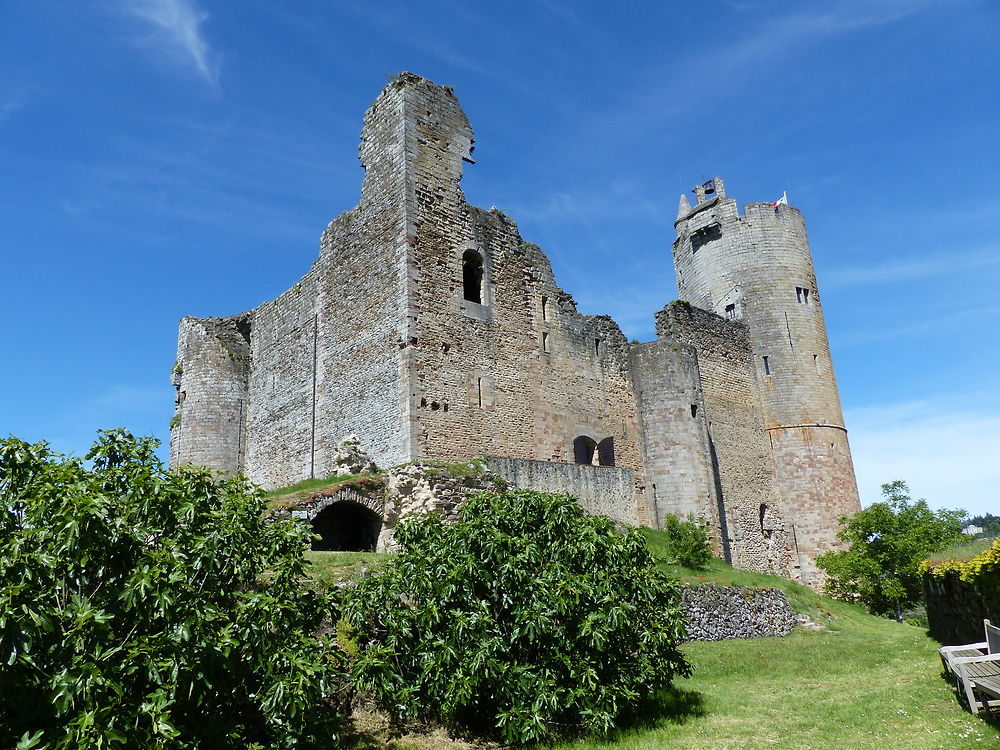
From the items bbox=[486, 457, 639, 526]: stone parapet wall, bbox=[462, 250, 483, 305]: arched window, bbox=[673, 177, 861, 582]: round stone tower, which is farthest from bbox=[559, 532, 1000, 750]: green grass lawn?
bbox=[673, 177, 861, 582]: round stone tower

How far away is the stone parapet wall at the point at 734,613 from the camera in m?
16.0

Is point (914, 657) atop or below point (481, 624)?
below

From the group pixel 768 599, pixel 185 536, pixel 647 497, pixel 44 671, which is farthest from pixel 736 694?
pixel 647 497

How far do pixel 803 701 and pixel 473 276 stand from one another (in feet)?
46.5

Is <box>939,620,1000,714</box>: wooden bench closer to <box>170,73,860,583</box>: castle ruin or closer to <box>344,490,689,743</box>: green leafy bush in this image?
<box>344,490,689,743</box>: green leafy bush

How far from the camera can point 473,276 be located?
2167 centimetres

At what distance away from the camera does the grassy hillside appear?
8461mm

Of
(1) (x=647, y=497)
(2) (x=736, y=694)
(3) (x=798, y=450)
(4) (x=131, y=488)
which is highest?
(3) (x=798, y=450)

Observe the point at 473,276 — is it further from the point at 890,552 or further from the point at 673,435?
the point at 890,552

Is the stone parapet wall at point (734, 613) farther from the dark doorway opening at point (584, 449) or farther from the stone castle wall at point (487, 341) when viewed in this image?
the dark doorway opening at point (584, 449)

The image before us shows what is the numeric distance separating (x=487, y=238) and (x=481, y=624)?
14.7 metres

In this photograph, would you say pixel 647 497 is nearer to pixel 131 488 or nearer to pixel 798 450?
pixel 798 450

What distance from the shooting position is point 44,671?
5719 mm

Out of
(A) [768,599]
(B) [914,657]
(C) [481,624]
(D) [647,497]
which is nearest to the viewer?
(C) [481,624]
